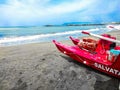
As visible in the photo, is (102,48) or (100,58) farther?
(102,48)

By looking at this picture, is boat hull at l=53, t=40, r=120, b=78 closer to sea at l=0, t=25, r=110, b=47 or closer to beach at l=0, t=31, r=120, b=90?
beach at l=0, t=31, r=120, b=90

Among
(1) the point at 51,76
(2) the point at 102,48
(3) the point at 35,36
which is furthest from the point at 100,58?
(3) the point at 35,36

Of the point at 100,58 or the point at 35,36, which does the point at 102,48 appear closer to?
the point at 100,58

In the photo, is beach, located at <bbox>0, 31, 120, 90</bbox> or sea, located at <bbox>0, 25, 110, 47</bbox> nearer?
beach, located at <bbox>0, 31, 120, 90</bbox>

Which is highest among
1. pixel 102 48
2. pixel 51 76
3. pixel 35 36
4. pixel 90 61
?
pixel 102 48

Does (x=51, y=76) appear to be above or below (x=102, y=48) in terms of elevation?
below

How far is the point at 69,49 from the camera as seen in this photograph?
736 centimetres

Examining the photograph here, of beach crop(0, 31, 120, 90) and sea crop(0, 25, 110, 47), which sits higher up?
beach crop(0, 31, 120, 90)

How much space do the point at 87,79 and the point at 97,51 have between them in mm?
1564

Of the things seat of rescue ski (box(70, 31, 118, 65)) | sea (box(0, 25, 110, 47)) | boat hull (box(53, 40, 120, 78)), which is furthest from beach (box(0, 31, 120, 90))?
sea (box(0, 25, 110, 47))

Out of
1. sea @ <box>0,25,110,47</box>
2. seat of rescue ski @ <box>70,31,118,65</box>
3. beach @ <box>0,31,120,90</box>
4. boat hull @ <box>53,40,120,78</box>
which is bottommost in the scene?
sea @ <box>0,25,110,47</box>

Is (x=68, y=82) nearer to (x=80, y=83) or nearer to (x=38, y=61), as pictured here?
(x=80, y=83)

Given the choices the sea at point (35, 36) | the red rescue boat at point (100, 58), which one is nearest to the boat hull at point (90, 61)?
the red rescue boat at point (100, 58)

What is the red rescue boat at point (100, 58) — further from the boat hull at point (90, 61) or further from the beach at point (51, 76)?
the beach at point (51, 76)
